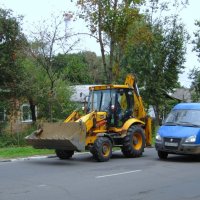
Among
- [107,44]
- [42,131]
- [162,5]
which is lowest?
[42,131]

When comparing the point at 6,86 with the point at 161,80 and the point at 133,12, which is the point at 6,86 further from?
the point at 161,80

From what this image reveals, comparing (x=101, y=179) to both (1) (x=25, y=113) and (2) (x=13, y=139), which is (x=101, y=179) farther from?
(1) (x=25, y=113)

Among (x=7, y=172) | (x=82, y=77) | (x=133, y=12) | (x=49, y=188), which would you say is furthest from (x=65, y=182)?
(x=82, y=77)

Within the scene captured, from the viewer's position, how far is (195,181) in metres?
13.0

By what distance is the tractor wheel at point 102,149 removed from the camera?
17016 mm

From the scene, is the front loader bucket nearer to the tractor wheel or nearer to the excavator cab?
the tractor wheel

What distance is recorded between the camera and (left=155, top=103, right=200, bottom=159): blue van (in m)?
16.8

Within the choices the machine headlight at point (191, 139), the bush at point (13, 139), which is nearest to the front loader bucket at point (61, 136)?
the machine headlight at point (191, 139)

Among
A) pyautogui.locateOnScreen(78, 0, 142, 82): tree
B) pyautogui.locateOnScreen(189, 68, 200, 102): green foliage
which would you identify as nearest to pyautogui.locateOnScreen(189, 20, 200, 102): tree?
pyautogui.locateOnScreen(189, 68, 200, 102): green foliage

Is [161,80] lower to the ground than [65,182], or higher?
higher

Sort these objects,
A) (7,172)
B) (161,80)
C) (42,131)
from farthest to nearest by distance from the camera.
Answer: (161,80) → (42,131) → (7,172)

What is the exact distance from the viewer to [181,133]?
1705 centimetres

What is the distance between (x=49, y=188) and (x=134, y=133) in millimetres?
7510

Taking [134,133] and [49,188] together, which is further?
[134,133]
